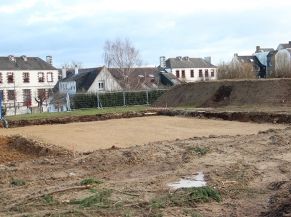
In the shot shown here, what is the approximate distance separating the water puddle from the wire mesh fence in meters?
33.5

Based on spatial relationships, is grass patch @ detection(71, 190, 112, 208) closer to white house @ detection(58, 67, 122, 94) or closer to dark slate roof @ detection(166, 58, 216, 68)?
white house @ detection(58, 67, 122, 94)

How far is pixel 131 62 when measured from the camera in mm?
71625

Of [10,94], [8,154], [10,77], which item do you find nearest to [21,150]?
[8,154]

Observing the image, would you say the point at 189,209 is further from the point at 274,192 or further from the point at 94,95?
the point at 94,95

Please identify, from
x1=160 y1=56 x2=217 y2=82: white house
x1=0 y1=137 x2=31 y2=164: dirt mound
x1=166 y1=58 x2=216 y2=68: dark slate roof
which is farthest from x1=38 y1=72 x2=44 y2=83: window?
x1=0 y1=137 x2=31 y2=164: dirt mound

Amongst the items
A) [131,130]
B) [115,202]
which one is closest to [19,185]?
[115,202]

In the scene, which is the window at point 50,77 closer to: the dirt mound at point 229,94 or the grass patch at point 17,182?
the dirt mound at point 229,94

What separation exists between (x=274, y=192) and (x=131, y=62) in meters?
63.4

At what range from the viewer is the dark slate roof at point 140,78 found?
71581 mm

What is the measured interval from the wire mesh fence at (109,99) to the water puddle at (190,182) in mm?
33472

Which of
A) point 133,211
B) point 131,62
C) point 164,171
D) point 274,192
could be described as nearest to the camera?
point 133,211

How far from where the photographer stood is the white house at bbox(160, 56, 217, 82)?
82250 millimetres

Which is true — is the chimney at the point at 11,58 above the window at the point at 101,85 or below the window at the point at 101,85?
above

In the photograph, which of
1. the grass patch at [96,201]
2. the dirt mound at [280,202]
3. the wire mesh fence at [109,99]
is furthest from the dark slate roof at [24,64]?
the dirt mound at [280,202]
